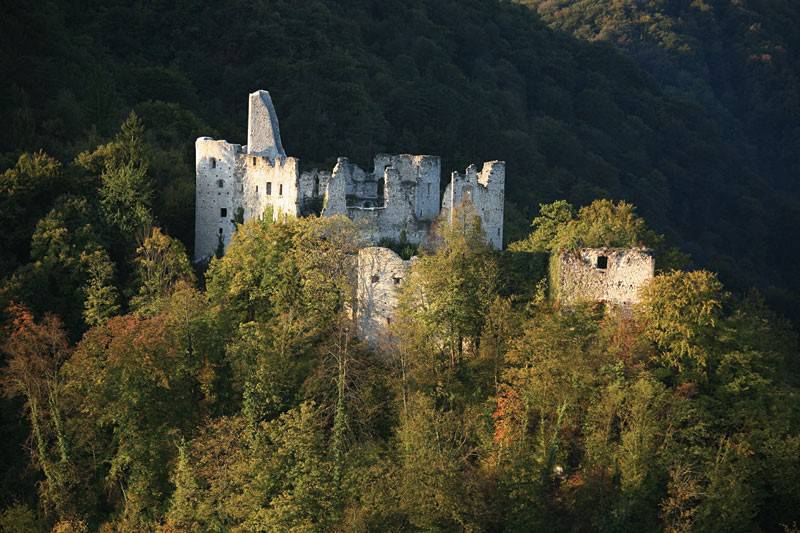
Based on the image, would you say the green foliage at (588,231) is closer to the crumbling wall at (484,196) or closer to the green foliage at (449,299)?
the crumbling wall at (484,196)

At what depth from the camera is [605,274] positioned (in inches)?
1565

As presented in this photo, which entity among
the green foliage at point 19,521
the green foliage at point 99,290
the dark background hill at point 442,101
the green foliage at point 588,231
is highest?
the dark background hill at point 442,101

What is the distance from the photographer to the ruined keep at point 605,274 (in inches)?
1559

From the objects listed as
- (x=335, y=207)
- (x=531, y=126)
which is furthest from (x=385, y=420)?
(x=531, y=126)

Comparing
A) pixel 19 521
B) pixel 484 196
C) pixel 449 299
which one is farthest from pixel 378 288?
pixel 19 521

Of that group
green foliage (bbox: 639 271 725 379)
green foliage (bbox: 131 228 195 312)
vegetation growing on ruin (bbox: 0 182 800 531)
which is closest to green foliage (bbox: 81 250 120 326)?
vegetation growing on ruin (bbox: 0 182 800 531)

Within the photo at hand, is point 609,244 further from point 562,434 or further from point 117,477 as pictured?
point 117,477

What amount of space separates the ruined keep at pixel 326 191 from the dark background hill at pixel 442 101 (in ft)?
5.35

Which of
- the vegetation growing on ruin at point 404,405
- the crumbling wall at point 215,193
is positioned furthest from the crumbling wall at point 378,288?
the crumbling wall at point 215,193

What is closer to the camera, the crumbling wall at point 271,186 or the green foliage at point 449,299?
the green foliage at point 449,299

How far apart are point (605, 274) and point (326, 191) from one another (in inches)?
342

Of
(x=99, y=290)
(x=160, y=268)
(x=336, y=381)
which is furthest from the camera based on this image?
(x=160, y=268)

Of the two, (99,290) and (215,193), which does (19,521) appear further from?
(215,193)

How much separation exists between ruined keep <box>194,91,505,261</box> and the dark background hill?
5.35 ft
